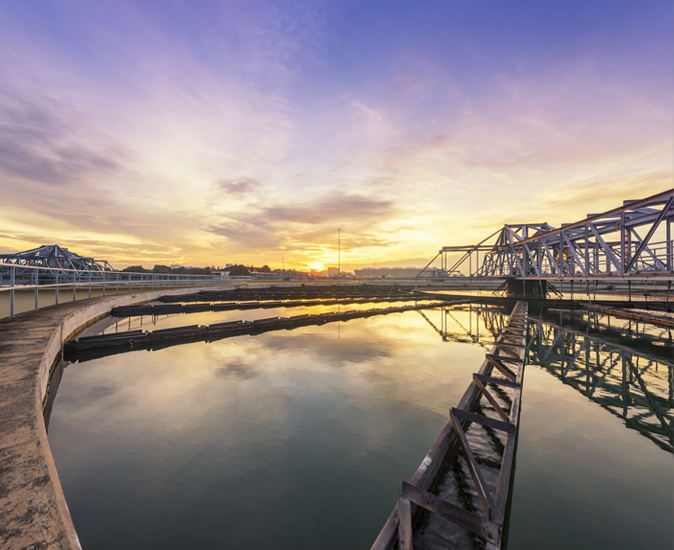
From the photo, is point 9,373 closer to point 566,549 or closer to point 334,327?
point 566,549

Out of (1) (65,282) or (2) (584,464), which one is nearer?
(2) (584,464)

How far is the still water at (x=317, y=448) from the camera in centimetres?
355

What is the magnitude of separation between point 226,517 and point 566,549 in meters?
3.99

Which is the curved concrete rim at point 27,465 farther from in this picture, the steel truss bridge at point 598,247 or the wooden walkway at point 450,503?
the steel truss bridge at point 598,247

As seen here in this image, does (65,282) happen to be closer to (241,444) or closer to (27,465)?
(241,444)

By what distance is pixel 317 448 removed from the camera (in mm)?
5047

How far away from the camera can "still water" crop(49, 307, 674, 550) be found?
11.6 ft

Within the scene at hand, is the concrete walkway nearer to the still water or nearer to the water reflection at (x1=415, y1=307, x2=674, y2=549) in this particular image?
the still water

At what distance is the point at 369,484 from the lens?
4258 millimetres

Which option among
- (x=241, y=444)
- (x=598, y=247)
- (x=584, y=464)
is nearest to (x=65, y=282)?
(x=241, y=444)

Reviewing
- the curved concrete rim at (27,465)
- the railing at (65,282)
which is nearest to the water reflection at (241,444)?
the curved concrete rim at (27,465)

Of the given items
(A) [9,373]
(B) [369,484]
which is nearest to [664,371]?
(B) [369,484]

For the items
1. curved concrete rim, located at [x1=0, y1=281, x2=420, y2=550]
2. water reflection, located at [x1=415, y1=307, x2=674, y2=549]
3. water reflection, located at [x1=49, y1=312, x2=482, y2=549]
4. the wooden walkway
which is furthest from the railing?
water reflection, located at [x1=415, y1=307, x2=674, y2=549]

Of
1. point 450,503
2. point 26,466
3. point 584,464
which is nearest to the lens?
point 26,466
